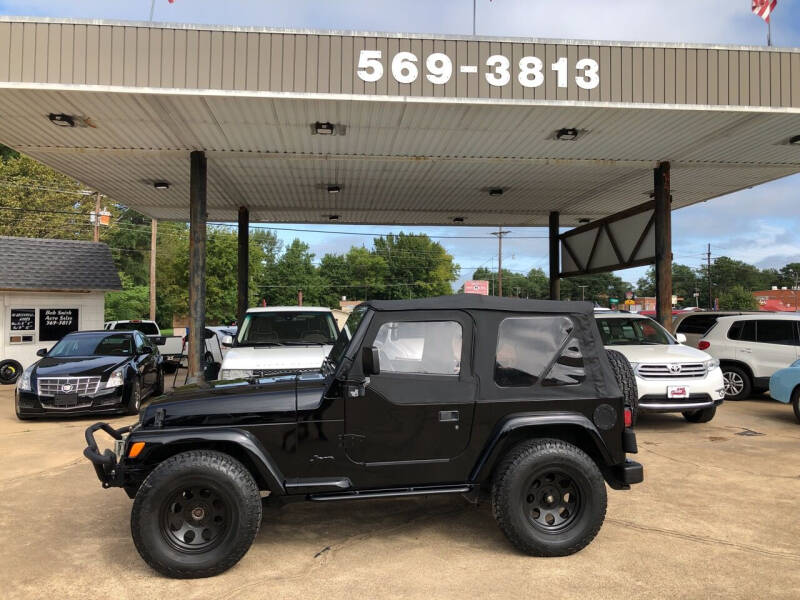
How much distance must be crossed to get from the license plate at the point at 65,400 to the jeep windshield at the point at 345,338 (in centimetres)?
655

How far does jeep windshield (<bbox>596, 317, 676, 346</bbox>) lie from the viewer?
31.4 feet

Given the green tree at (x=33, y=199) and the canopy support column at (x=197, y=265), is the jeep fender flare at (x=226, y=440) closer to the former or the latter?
the canopy support column at (x=197, y=265)

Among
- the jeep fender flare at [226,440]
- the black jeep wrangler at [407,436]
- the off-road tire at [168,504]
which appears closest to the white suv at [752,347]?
the black jeep wrangler at [407,436]

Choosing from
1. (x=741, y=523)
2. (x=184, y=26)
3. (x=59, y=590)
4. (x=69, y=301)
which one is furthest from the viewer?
(x=69, y=301)

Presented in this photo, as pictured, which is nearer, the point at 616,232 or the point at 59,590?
the point at 59,590

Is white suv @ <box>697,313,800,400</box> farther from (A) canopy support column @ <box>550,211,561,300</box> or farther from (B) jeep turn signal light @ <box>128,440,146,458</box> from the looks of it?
(B) jeep turn signal light @ <box>128,440,146,458</box>

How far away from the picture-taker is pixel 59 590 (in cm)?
367

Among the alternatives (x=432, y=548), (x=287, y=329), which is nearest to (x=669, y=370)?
(x=432, y=548)

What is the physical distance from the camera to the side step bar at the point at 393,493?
4016 millimetres

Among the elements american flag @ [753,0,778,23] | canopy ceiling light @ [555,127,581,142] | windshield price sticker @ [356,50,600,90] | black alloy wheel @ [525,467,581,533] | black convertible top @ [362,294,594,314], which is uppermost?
american flag @ [753,0,778,23]

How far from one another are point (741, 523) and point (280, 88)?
745 cm

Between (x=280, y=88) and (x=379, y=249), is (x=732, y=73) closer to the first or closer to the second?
(x=280, y=88)

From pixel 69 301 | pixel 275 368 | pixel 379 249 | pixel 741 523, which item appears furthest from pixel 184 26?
pixel 379 249

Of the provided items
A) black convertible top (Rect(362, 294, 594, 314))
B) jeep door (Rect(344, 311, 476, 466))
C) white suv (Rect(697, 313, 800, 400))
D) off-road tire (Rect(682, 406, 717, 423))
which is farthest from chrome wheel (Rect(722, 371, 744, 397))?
jeep door (Rect(344, 311, 476, 466))
